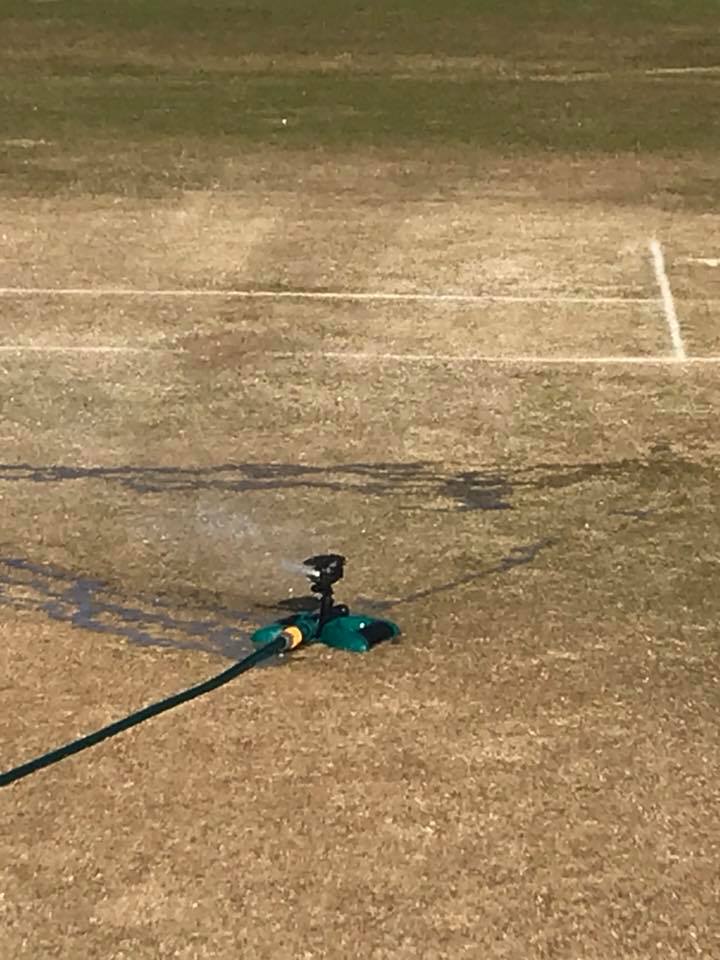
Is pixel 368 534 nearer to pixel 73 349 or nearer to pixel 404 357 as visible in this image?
pixel 404 357

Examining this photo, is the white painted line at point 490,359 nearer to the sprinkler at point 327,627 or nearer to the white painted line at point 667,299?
the white painted line at point 667,299

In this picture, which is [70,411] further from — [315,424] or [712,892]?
[712,892]

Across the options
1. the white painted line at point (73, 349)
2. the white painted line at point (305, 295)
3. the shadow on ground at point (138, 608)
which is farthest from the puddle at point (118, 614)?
the white painted line at point (305, 295)

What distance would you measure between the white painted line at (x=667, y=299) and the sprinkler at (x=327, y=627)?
2.63 m

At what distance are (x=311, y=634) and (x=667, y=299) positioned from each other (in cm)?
342

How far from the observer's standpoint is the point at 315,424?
18.1 feet

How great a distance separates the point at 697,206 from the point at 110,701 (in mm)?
5432

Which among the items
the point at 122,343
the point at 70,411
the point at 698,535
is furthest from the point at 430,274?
the point at 698,535

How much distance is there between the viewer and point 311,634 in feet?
13.2

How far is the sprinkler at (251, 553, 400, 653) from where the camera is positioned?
155 inches

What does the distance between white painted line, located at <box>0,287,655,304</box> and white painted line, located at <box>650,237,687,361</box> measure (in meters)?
0.10

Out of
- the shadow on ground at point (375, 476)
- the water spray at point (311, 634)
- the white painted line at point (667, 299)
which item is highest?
the water spray at point (311, 634)

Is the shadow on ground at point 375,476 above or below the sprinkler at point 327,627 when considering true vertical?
below

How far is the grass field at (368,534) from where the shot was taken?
10.6ft
